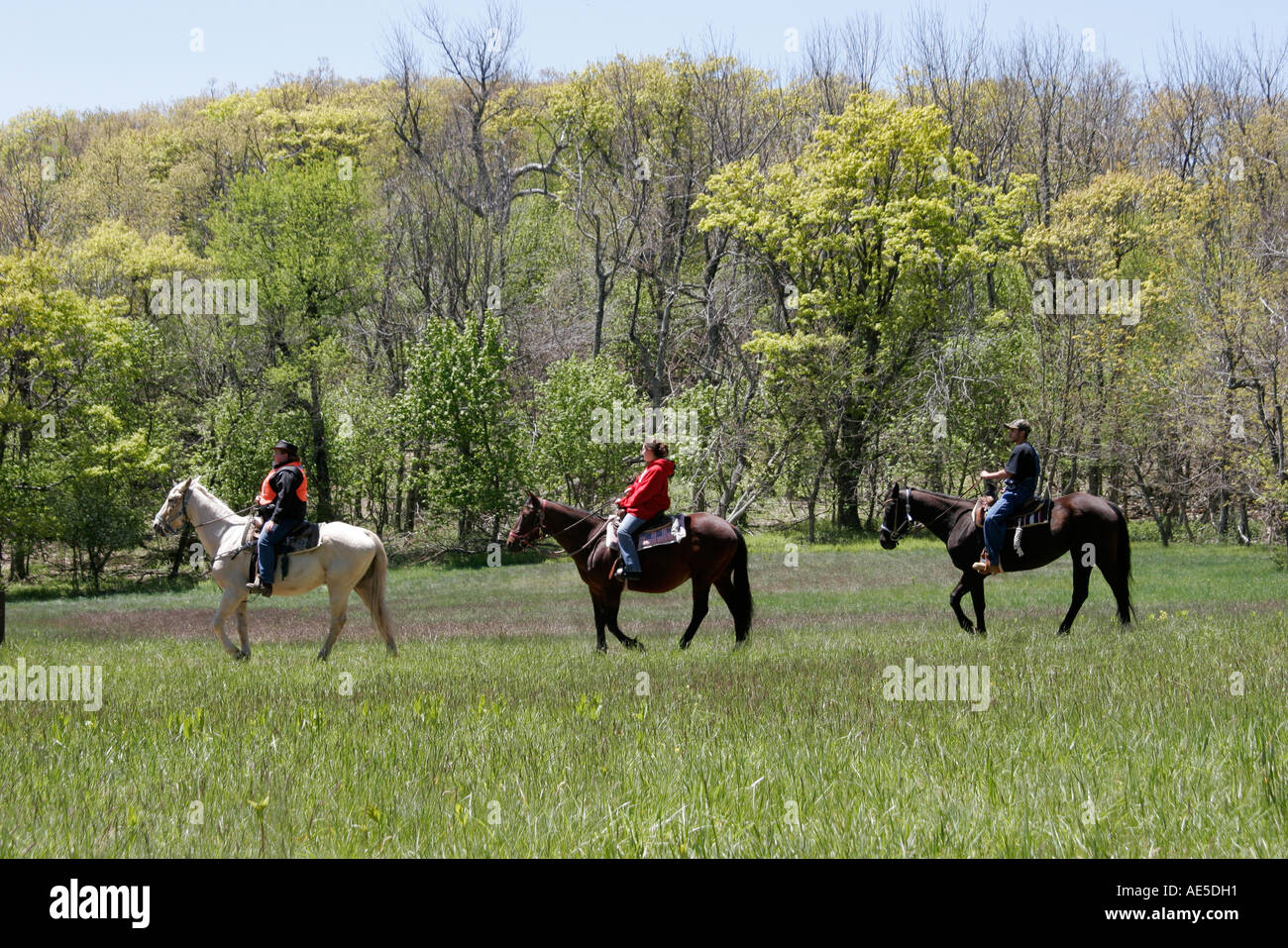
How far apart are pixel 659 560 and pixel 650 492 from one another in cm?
89

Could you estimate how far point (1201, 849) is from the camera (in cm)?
423

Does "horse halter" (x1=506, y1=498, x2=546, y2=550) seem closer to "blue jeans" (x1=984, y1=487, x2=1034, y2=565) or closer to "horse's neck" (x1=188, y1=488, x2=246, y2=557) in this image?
"horse's neck" (x1=188, y1=488, x2=246, y2=557)

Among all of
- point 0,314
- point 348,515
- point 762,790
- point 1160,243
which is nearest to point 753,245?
point 1160,243

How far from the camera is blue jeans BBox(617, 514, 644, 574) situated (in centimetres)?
1359

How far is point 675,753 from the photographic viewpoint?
641 cm

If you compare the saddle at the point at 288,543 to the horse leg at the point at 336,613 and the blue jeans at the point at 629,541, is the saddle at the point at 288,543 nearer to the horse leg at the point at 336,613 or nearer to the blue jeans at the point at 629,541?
the horse leg at the point at 336,613

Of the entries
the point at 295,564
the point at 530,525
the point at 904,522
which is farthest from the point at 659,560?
the point at 295,564

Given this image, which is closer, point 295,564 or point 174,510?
point 295,564

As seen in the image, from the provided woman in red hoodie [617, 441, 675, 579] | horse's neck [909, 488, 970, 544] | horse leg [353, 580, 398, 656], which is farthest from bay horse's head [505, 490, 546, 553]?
horse's neck [909, 488, 970, 544]

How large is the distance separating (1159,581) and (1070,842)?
82.1ft

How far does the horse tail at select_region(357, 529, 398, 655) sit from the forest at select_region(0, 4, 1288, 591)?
26.0 metres

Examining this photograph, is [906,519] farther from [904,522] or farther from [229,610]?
[229,610]

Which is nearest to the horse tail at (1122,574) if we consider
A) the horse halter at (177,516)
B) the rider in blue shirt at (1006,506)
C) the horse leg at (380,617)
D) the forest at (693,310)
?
the rider in blue shirt at (1006,506)

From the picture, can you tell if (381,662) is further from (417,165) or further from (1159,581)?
(417,165)
